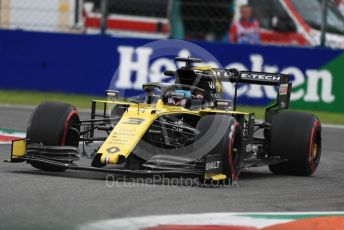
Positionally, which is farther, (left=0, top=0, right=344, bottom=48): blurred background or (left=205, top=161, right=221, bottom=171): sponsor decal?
(left=0, top=0, right=344, bottom=48): blurred background

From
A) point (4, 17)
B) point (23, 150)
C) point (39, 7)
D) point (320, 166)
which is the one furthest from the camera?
point (39, 7)

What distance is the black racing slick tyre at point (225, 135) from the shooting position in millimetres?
9117

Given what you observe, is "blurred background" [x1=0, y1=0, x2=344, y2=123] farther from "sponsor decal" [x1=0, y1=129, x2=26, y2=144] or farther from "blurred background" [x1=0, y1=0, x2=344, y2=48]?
"sponsor decal" [x1=0, y1=129, x2=26, y2=144]

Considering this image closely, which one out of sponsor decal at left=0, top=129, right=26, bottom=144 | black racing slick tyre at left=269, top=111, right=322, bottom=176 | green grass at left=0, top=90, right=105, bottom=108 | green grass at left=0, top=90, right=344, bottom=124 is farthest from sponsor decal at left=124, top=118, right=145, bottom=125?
green grass at left=0, top=90, right=105, bottom=108

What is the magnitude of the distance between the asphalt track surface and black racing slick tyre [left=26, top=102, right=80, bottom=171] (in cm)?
31

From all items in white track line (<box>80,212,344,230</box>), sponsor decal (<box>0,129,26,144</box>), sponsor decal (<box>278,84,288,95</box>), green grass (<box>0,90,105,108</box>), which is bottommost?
sponsor decal (<box>0,129,26,144</box>)

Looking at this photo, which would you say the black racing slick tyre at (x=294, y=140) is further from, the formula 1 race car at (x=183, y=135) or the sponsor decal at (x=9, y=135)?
the sponsor decal at (x=9, y=135)

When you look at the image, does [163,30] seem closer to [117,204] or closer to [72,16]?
[72,16]

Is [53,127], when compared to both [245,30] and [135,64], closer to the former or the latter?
[135,64]

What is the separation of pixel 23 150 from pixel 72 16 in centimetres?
1301

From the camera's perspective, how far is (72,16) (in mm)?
22359

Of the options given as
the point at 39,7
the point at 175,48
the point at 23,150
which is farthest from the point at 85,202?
the point at 39,7

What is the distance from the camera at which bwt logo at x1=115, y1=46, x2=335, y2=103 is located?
59.3ft

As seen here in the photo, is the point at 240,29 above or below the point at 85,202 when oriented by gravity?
above
